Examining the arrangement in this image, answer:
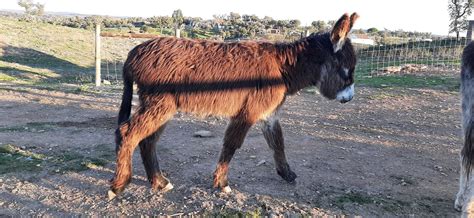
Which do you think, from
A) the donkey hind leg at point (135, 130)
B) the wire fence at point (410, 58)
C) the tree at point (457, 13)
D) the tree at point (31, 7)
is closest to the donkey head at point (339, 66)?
the donkey hind leg at point (135, 130)

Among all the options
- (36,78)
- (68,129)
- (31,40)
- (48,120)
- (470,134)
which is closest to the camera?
(470,134)

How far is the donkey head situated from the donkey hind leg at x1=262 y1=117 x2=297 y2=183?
68cm

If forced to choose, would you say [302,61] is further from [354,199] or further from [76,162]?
[76,162]

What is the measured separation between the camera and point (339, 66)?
15.1 ft

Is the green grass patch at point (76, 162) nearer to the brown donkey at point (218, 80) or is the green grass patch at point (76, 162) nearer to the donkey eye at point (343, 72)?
the brown donkey at point (218, 80)

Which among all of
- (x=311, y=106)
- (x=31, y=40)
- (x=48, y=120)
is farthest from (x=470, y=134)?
(x=31, y=40)

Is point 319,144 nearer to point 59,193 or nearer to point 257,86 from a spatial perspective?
point 257,86

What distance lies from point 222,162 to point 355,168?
6.07ft

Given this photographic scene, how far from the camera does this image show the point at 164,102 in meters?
4.12

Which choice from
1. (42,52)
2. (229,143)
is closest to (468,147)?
(229,143)

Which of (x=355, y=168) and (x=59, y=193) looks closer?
(x=59, y=193)

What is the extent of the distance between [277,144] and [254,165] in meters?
0.68

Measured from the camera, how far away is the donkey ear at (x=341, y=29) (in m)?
4.34

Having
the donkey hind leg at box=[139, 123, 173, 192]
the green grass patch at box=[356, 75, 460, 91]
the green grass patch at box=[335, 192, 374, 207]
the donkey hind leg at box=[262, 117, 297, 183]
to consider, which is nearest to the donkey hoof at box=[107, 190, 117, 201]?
the donkey hind leg at box=[139, 123, 173, 192]
